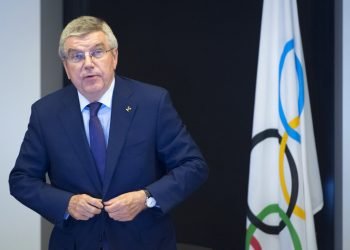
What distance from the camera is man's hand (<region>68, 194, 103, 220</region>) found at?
153 centimetres

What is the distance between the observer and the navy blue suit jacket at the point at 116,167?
1640 mm

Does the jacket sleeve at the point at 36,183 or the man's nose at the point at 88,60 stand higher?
the man's nose at the point at 88,60

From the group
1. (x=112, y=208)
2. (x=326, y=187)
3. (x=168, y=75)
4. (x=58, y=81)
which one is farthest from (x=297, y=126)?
(x=58, y=81)

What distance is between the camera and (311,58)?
114 inches

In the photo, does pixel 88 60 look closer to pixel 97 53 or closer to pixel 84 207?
pixel 97 53

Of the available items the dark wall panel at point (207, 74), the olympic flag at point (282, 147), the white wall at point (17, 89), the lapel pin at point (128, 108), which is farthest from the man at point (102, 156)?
the dark wall panel at point (207, 74)

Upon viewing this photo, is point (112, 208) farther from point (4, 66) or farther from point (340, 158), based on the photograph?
point (4, 66)

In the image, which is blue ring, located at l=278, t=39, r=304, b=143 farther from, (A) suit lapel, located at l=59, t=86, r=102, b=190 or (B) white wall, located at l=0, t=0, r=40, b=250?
(B) white wall, located at l=0, t=0, r=40, b=250

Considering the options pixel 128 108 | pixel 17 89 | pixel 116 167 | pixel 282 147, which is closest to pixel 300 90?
pixel 282 147

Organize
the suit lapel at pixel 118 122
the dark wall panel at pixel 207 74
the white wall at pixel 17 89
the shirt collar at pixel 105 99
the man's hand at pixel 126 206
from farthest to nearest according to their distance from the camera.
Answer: the dark wall panel at pixel 207 74, the white wall at pixel 17 89, the shirt collar at pixel 105 99, the suit lapel at pixel 118 122, the man's hand at pixel 126 206

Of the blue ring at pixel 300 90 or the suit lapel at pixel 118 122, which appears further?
the blue ring at pixel 300 90

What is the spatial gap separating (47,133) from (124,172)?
34 centimetres

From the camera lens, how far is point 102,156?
5.49ft

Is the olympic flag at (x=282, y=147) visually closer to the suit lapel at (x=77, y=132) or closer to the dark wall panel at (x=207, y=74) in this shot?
the dark wall panel at (x=207, y=74)
